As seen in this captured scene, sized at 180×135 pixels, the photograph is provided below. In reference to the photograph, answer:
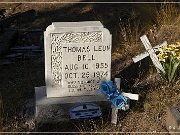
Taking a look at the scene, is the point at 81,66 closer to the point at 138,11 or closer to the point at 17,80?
the point at 17,80

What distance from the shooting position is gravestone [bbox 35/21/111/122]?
5902 millimetres

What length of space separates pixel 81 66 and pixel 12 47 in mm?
3564

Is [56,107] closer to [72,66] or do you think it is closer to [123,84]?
[72,66]

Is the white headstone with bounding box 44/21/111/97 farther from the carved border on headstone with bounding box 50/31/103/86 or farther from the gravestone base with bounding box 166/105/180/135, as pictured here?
the gravestone base with bounding box 166/105/180/135

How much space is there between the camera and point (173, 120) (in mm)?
5574

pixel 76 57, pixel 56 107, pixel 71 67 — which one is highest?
pixel 76 57

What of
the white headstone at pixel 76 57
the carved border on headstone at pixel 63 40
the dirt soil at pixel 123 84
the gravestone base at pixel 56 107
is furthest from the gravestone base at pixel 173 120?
the carved border on headstone at pixel 63 40

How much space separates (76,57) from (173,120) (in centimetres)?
153

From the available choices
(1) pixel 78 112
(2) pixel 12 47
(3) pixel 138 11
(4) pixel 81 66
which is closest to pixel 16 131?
(1) pixel 78 112

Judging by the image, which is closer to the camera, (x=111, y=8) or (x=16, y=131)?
(x=16, y=131)

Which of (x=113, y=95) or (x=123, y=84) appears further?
(x=123, y=84)

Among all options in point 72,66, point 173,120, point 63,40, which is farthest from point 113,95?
point 63,40

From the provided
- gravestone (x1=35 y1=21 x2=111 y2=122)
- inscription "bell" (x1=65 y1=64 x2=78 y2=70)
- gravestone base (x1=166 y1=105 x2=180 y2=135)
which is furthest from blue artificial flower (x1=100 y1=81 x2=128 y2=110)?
gravestone base (x1=166 y1=105 x2=180 y2=135)

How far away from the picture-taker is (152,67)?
285 inches
